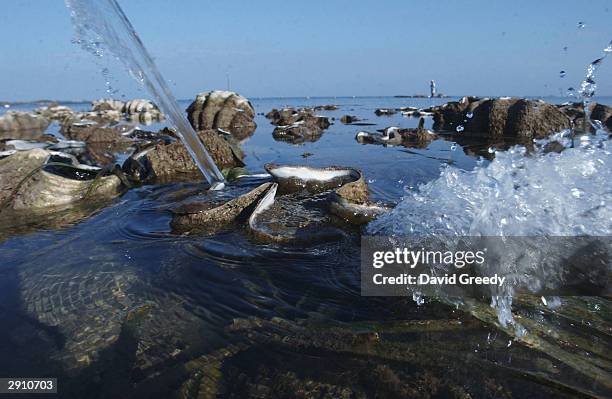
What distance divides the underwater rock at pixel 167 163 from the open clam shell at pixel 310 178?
2.73 m

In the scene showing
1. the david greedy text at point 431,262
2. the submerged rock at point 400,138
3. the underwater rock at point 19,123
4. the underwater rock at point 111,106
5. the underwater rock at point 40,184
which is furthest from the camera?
the underwater rock at point 111,106

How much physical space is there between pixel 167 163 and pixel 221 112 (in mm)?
14240

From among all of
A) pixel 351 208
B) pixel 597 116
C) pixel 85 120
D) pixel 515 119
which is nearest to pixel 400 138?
pixel 515 119

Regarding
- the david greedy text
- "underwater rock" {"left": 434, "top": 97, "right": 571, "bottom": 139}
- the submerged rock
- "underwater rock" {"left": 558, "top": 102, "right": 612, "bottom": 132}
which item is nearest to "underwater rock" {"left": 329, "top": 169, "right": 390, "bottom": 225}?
the david greedy text

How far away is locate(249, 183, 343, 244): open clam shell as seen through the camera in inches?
134

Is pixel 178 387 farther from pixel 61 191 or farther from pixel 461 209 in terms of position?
pixel 61 191

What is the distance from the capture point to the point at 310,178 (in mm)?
5016

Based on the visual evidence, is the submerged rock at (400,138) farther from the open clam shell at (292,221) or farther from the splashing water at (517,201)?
the splashing water at (517,201)

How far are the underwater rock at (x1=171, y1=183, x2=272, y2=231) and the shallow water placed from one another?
44cm

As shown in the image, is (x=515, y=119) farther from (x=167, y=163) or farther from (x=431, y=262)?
(x=431, y=262)

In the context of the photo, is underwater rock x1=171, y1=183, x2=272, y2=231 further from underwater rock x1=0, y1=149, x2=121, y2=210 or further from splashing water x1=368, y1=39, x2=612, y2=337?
underwater rock x1=0, y1=149, x2=121, y2=210

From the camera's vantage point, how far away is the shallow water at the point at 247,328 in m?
1.72

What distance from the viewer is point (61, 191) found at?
5211 mm

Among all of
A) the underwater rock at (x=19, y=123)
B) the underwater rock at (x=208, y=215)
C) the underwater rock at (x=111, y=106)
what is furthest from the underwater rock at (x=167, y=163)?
the underwater rock at (x=111, y=106)
